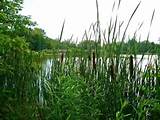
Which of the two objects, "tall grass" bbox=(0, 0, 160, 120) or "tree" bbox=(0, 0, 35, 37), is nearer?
"tall grass" bbox=(0, 0, 160, 120)

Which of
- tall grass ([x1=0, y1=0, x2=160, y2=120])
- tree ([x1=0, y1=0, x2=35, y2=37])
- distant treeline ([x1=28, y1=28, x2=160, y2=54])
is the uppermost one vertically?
tree ([x1=0, y1=0, x2=35, y2=37])

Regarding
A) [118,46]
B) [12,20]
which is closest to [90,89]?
[118,46]

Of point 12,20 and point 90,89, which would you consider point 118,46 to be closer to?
point 90,89

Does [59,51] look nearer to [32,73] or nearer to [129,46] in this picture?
[32,73]

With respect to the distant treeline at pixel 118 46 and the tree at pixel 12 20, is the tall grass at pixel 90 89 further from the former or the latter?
the tree at pixel 12 20

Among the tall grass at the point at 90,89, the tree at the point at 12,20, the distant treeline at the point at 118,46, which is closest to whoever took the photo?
the tall grass at the point at 90,89

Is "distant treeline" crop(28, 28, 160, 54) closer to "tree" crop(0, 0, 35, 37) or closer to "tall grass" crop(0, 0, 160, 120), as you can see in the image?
"tall grass" crop(0, 0, 160, 120)

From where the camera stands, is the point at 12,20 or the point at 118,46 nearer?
the point at 118,46

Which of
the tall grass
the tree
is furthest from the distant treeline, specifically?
the tree

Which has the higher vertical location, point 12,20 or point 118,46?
point 12,20

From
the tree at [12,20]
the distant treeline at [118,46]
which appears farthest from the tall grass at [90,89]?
the tree at [12,20]

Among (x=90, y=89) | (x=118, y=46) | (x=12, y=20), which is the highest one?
(x=12, y=20)

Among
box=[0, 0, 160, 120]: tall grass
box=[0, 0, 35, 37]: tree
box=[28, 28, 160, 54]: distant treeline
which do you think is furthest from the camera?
box=[0, 0, 35, 37]: tree

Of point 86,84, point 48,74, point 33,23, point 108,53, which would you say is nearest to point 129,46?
point 108,53
